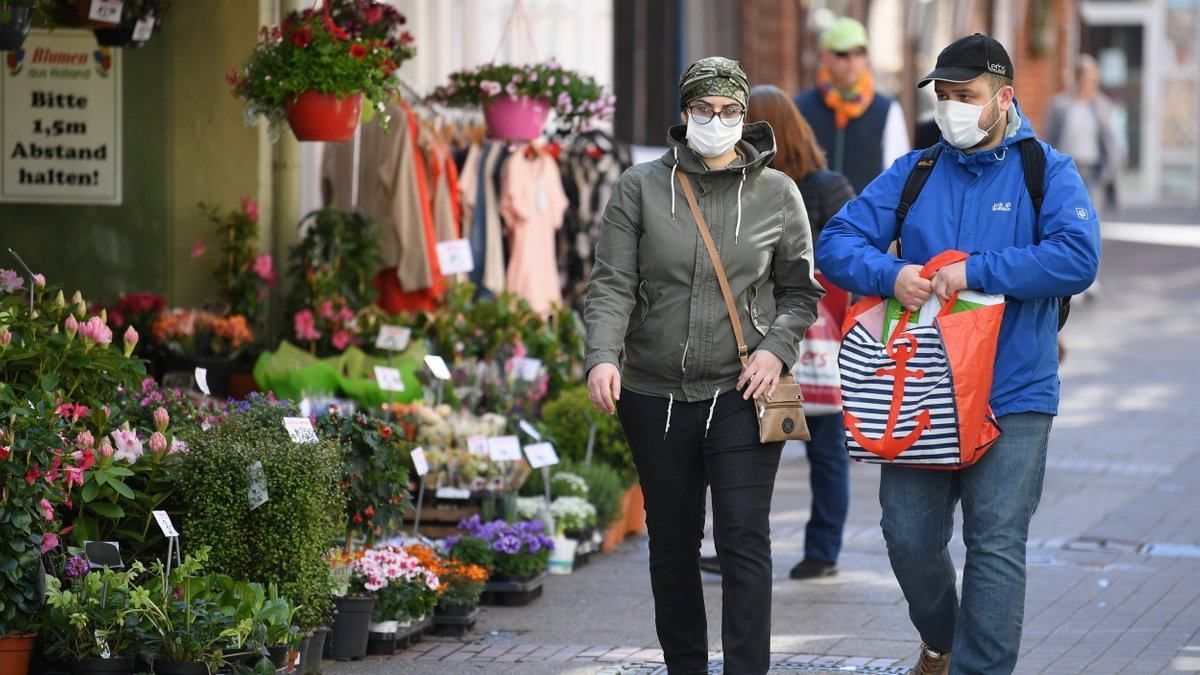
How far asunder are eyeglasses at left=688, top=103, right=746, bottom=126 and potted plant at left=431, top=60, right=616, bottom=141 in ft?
12.0

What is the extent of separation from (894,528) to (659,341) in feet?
2.69

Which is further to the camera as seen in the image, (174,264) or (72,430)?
(174,264)

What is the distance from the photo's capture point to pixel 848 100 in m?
8.54

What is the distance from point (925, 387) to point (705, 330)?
1.99 ft

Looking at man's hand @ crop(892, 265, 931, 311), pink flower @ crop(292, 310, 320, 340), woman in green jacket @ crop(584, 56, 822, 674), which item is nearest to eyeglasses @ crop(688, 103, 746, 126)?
woman in green jacket @ crop(584, 56, 822, 674)

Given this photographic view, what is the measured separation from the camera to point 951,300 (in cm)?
491

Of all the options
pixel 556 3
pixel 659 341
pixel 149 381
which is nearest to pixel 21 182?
pixel 149 381

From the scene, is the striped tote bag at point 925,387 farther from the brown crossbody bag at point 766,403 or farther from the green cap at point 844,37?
the green cap at point 844,37

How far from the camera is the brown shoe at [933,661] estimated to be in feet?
17.3

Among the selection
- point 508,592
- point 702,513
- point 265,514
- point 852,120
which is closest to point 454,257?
point 852,120

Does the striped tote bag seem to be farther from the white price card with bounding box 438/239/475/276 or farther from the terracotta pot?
the white price card with bounding box 438/239/475/276

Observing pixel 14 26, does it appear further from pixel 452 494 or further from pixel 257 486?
pixel 452 494

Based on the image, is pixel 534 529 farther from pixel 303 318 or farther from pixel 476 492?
pixel 303 318

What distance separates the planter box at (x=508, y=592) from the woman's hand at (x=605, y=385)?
6.96 feet
